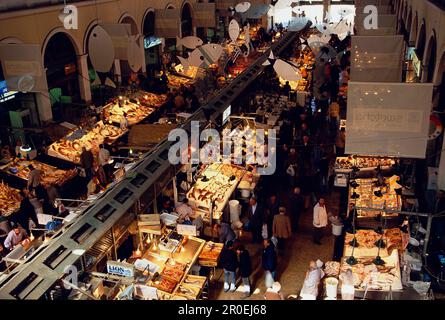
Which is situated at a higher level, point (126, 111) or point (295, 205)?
point (126, 111)

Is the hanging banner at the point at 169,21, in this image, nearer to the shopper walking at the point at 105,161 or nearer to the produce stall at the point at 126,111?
the produce stall at the point at 126,111

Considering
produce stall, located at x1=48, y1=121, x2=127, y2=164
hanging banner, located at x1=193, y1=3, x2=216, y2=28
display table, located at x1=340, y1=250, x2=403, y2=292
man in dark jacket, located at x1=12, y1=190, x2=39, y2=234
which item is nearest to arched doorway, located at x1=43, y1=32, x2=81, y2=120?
produce stall, located at x1=48, y1=121, x2=127, y2=164

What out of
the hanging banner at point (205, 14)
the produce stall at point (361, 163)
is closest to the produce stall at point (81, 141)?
the produce stall at point (361, 163)

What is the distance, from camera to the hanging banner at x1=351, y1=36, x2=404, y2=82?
13414 millimetres

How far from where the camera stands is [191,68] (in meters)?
22.1

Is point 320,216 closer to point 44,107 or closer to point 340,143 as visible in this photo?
point 340,143

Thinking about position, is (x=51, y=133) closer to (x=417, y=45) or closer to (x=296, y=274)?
(x=296, y=274)

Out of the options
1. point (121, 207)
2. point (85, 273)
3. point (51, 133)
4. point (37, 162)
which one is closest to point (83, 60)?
point (51, 133)

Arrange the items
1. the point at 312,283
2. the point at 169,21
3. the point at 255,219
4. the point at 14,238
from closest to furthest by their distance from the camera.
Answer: the point at 312,283, the point at 14,238, the point at 255,219, the point at 169,21

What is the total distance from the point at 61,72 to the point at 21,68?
4115mm

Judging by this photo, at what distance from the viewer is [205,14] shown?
27.6m

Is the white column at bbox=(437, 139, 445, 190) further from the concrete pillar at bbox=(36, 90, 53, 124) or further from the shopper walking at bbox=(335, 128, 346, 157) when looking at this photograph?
the concrete pillar at bbox=(36, 90, 53, 124)

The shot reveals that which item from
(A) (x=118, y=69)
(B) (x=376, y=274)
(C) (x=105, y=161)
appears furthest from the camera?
(A) (x=118, y=69)

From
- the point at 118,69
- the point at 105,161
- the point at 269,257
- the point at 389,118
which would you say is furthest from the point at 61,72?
the point at 389,118
